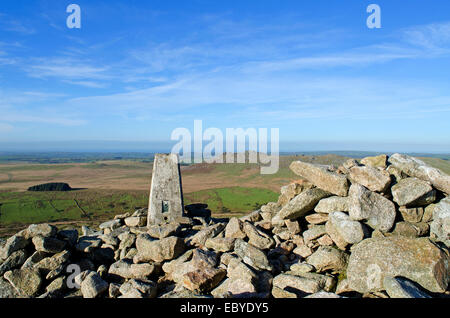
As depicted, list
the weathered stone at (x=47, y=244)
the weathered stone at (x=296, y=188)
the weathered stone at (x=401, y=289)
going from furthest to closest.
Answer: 1. the weathered stone at (x=296, y=188)
2. the weathered stone at (x=47, y=244)
3. the weathered stone at (x=401, y=289)

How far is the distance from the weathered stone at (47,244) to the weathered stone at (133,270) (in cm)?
247

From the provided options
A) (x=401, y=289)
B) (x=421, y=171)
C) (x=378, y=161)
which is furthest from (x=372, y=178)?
(x=401, y=289)

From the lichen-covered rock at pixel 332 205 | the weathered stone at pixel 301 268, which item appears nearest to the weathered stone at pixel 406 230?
the lichen-covered rock at pixel 332 205

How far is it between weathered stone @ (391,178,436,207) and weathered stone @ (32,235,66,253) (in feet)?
40.6

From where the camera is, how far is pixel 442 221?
9391 mm

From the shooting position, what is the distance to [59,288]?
32.4ft

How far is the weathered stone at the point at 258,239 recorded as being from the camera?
34.7ft

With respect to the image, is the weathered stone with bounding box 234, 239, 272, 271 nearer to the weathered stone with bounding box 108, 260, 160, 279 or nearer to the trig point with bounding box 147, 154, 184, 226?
the weathered stone with bounding box 108, 260, 160, 279

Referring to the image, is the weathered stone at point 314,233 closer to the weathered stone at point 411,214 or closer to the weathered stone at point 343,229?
the weathered stone at point 343,229

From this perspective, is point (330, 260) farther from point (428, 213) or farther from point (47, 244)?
point (47, 244)

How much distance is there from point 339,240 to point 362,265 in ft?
5.18

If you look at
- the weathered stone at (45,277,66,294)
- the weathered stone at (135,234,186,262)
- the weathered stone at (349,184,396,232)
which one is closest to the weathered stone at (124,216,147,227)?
the weathered stone at (135,234,186,262)

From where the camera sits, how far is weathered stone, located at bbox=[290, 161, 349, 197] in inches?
433
